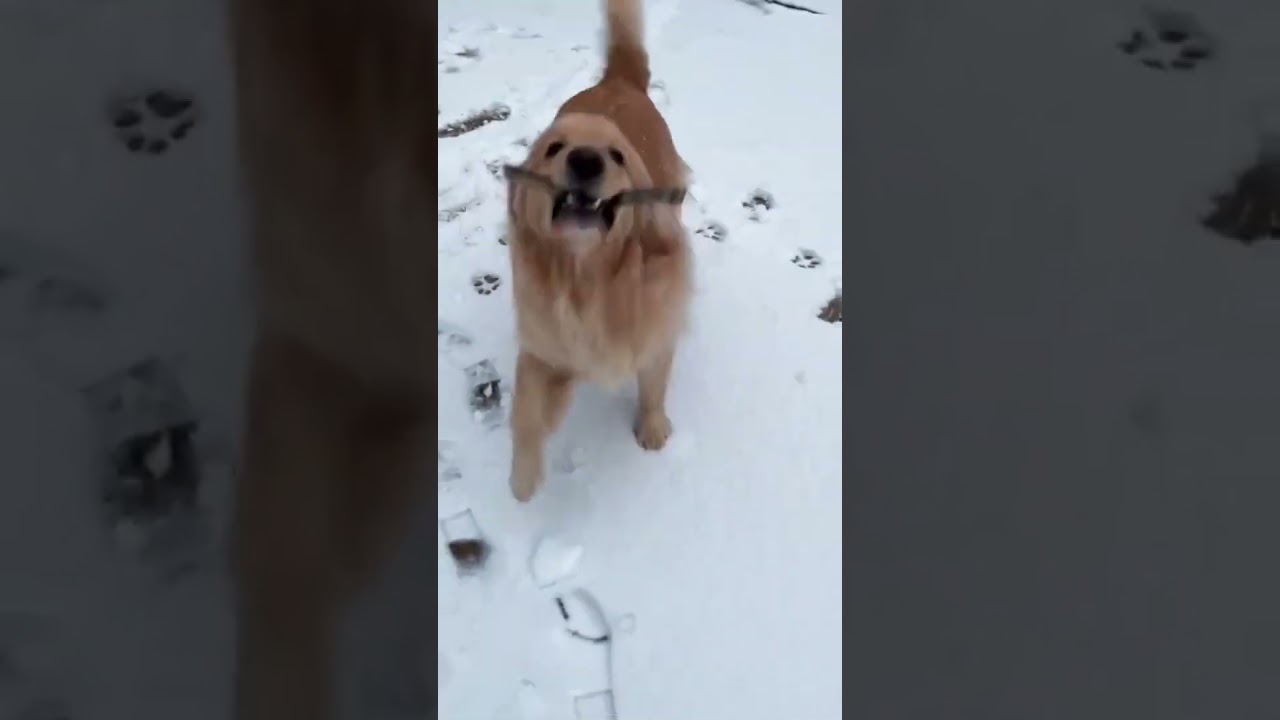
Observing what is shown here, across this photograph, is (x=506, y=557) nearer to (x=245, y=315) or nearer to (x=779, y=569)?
(x=779, y=569)

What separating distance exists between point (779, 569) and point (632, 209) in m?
0.61

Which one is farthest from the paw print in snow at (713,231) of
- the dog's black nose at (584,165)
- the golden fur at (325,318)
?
the golden fur at (325,318)

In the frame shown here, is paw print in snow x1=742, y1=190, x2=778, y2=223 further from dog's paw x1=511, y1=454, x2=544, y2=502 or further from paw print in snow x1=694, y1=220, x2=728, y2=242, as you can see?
dog's paw x1=511, y1=454, x2=544, y2=502

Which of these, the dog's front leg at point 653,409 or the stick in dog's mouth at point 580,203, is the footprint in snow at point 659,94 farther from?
the stick in dog's mouth at point 580,203

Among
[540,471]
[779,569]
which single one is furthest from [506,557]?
[779,569]

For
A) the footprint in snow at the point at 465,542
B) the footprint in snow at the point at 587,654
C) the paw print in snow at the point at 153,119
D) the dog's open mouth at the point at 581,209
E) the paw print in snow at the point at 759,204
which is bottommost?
the footprint in snow at the point at 587,654

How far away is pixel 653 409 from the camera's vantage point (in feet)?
4.33

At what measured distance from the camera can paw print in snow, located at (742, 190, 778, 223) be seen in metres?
1.59

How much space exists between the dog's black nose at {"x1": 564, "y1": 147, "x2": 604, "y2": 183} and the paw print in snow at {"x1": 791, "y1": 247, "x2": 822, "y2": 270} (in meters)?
0.73

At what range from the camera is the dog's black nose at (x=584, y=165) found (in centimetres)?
87
